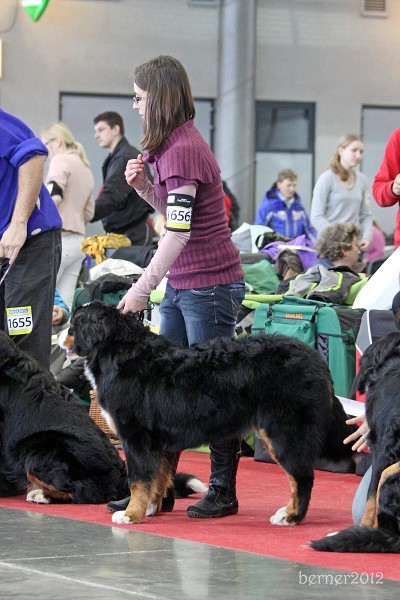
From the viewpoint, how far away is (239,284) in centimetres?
473

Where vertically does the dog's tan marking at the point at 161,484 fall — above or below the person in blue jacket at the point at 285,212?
below

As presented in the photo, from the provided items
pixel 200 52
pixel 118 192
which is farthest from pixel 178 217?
pixel 200 52

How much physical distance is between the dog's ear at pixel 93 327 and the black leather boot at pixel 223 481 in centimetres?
69

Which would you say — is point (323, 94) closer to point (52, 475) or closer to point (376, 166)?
point (376, 166)

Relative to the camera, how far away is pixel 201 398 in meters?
4.46

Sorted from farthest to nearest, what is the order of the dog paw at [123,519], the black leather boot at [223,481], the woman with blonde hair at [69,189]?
the woman with blonde hair at [69,189] → the black leather boot at [223,481] → the dog paw at [123,519]

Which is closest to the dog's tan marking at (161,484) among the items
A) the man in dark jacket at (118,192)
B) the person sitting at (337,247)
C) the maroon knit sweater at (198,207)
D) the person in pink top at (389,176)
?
the maroon knit sweater at (198,207)

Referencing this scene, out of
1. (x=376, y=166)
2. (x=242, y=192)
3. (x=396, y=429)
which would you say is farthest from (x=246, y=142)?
(x=396, y=429)

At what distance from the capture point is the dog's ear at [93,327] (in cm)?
454

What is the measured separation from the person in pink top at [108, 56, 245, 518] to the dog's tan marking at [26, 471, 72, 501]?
30cm

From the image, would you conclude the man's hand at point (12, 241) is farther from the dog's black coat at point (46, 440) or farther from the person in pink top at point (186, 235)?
the person in pink top at point (186, 235)

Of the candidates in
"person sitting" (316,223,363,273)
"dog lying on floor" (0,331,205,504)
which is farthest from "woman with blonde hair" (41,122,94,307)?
"dog lying on floor" (0,331,205,504)

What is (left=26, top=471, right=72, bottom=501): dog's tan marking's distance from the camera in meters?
4.88

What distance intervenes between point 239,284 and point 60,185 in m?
4.62
